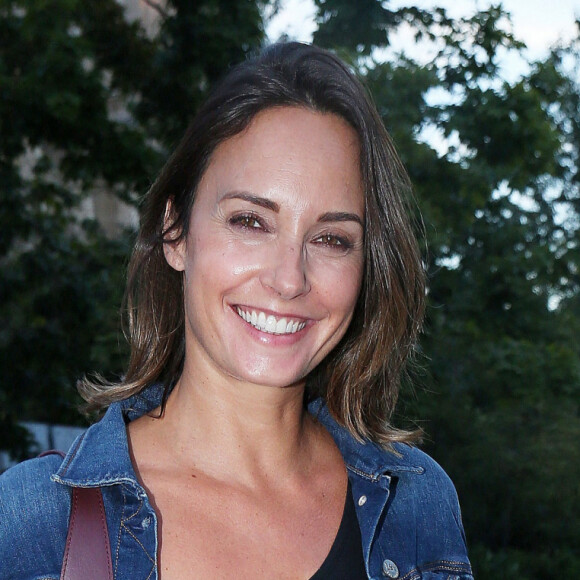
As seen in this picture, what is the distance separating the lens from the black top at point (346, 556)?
6.75 ft

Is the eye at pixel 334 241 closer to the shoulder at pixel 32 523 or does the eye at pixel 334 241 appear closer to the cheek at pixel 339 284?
the cheek at pixel 339 284

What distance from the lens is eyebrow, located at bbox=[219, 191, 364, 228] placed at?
204cm

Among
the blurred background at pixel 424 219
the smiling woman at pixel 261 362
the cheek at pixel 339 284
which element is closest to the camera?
the smiling woman at pixel 261 362

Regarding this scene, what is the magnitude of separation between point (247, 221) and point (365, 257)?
0.37 metres

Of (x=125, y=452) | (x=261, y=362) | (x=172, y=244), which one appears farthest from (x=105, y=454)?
(x=172, y=244)

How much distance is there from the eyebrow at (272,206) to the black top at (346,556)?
0.72 metres

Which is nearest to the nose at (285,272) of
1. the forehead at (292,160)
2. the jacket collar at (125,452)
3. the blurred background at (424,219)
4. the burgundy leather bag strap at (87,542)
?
the forehead at (292,160)

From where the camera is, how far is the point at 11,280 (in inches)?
257

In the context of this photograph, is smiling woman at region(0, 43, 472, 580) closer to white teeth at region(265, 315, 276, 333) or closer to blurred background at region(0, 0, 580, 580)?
white teeth at region(265, 315, 276, 333)

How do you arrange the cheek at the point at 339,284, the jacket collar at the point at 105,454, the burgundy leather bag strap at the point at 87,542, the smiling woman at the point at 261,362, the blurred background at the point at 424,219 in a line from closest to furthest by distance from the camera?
the burgundy leather bag strap at the point at 87,542
the jacket collar at the point at 105,454
the smiling woman at the point at 261,362
the cheek at the point at 339,284
the blurred background at the point at 424,219

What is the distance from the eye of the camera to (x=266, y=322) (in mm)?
2074

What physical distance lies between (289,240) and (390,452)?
711 mm

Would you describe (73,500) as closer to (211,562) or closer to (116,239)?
(211,562)

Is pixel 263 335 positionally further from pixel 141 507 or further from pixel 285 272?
pixel 141 507
